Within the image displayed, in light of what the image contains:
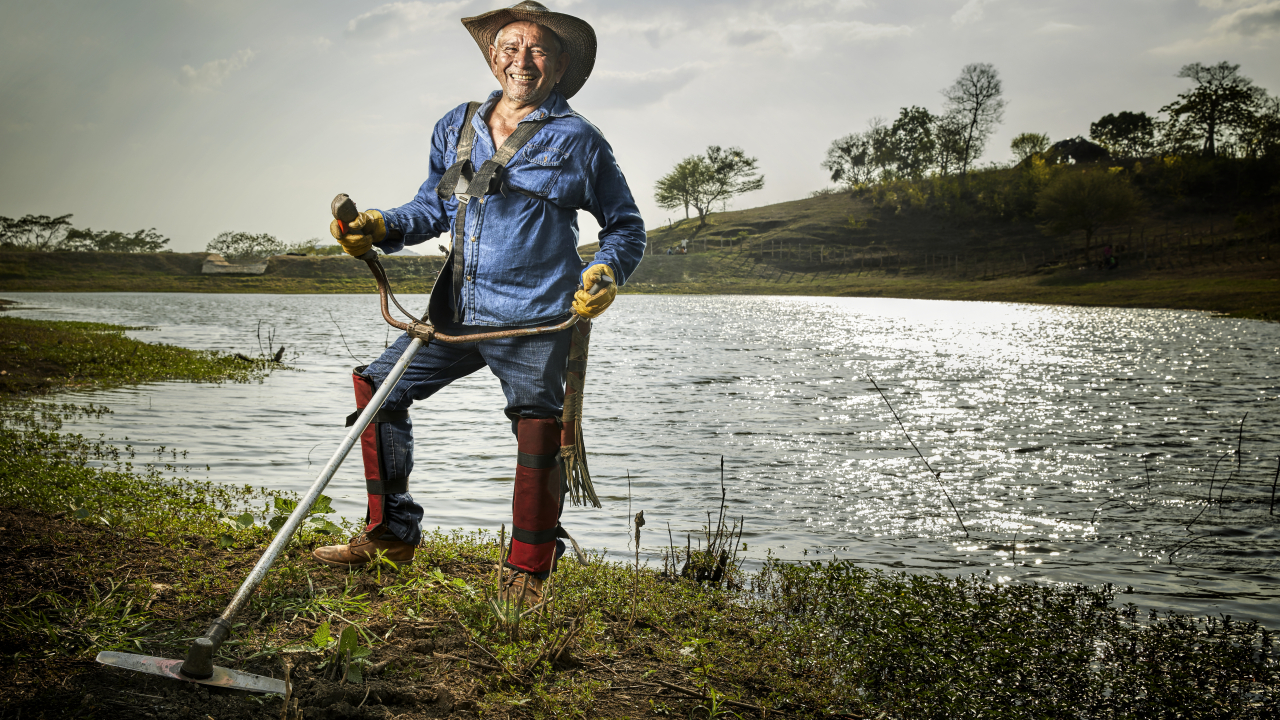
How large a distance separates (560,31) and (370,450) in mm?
2275

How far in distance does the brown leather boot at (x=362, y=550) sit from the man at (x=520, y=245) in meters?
0.12

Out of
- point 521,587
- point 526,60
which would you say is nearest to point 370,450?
point 521,587

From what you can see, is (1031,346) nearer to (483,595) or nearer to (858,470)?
(858,470)

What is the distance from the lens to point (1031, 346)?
2367 centimetres

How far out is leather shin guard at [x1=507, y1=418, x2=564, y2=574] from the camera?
3.76 m

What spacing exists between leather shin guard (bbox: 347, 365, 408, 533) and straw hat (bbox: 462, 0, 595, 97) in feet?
5.88

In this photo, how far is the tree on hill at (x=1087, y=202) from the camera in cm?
6844

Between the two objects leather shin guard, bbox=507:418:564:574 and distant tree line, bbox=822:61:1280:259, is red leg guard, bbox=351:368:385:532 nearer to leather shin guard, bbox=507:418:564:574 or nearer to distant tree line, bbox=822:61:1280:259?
leather shin guard, bbox=507:418:564:574

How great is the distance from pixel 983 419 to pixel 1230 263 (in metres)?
56.9

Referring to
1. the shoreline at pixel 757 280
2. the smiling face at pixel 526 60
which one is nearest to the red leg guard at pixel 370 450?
the smiling face at pixel 526 60

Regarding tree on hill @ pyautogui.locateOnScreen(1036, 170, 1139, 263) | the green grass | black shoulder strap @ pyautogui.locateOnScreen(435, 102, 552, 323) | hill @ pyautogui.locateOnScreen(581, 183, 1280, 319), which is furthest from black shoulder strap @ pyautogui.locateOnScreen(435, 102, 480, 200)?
tree on hill @ pyautogui.locateOnScreen(1036, 170, 1139, 263)

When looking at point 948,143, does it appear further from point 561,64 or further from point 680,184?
point 561,64

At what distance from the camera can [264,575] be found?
9.84ft

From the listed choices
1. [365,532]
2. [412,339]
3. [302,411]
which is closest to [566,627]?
[365,532]
